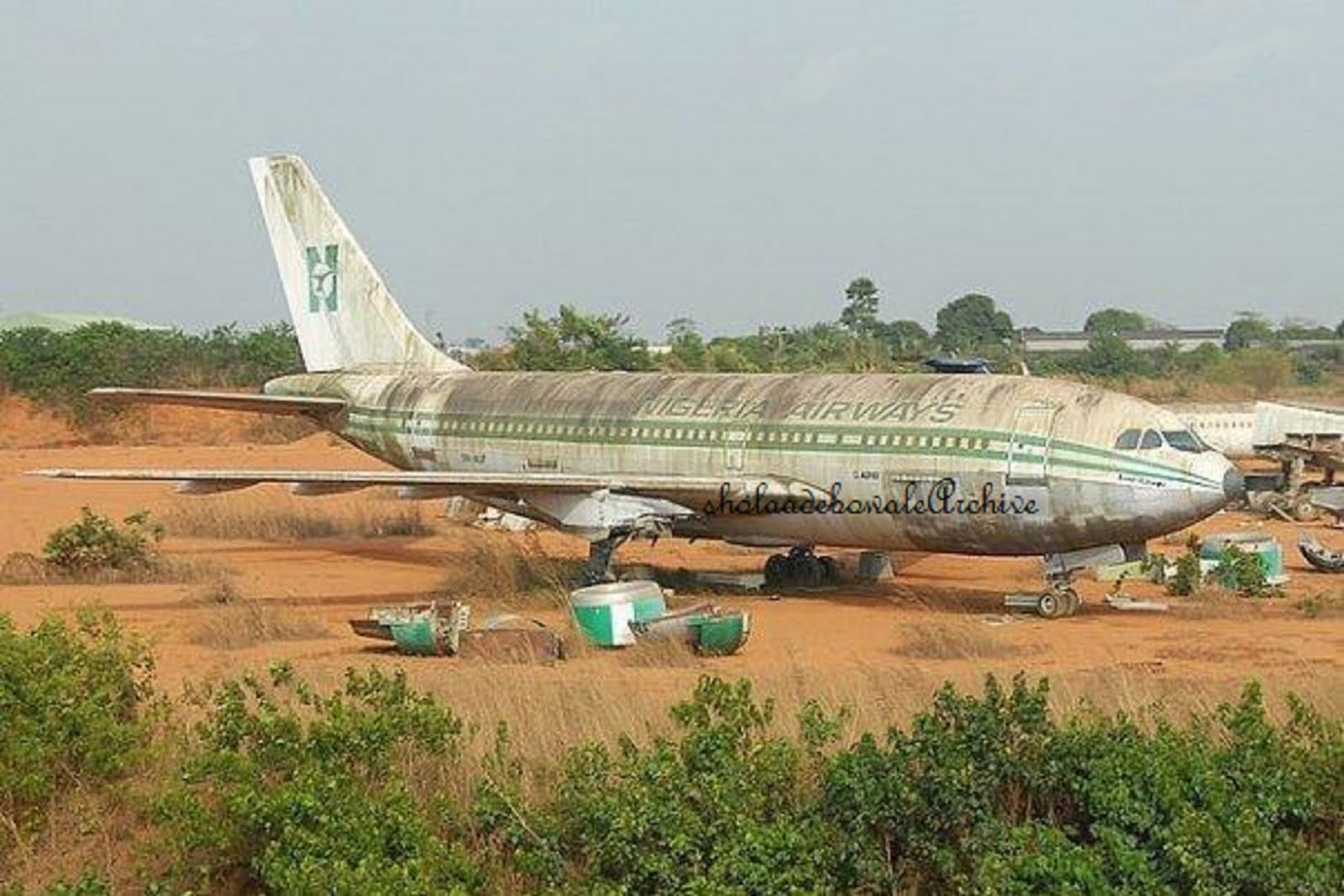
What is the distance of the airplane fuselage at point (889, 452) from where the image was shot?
20953 mm

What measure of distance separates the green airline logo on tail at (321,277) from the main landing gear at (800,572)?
11850 mm

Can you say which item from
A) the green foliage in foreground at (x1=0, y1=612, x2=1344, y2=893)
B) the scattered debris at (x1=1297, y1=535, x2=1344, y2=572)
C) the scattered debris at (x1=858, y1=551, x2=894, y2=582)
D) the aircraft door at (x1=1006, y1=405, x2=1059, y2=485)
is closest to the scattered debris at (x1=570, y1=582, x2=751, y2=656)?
the aircraft door at (x1=1006, y1=405, x2=1059, y2=485)

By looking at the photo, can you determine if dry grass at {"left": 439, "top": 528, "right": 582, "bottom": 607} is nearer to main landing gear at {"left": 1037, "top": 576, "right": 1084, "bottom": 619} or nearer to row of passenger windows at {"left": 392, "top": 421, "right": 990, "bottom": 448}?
row of passenger windows at {"left": 392, "top": 421, "right": 990, "bottom": 448}

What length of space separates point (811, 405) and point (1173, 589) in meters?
6.27

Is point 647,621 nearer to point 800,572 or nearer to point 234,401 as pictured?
point 800,572

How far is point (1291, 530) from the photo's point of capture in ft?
116

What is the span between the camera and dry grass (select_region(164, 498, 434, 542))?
34688 mm

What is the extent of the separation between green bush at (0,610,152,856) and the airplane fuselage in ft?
42.7

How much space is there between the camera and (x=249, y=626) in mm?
19812

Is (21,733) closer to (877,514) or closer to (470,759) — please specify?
(470,759)

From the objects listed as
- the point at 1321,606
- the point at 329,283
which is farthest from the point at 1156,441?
the point at 329,283

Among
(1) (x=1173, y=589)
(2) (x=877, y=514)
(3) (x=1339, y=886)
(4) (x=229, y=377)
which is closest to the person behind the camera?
(3) (x=1339, y=886)

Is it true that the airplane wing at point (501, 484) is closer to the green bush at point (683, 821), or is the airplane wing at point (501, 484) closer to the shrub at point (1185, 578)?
the shrub at point (1185, 578)

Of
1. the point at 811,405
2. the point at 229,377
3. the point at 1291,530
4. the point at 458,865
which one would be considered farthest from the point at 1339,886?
the point at 229,377
